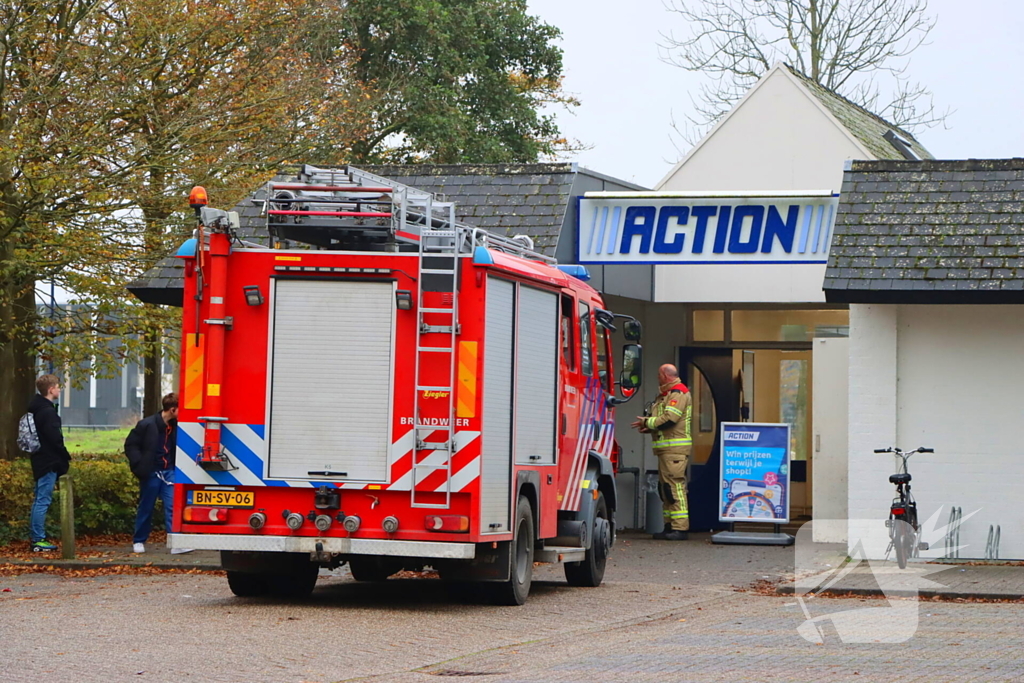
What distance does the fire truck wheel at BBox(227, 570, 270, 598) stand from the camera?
12320 millimetres

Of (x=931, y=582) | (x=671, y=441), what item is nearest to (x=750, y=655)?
(x=931, y=582)

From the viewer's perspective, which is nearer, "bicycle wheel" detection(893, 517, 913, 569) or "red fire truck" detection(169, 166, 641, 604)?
"red fire truck" detection(169, 166, 641, 604)

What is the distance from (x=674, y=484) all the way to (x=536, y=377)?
7227 mm

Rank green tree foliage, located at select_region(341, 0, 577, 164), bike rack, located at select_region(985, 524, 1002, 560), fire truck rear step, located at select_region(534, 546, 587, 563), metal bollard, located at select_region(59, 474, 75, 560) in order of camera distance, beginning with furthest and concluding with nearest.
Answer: green tree foliage, located at select_region(341, 0, 577, 164) < bike rack, located at select_region(985, 524, 1002, 560) < metal bollard, located at select_region(59, 474, 75, 560) < fire truck rear step, located at select_region(534, 546, 587, 563)

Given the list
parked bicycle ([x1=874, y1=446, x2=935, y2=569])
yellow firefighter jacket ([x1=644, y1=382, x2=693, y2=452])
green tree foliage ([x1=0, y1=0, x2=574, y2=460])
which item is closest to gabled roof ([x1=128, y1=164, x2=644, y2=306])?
green tree foliage ([x1=0, y1=0, x2=574, y2=460])

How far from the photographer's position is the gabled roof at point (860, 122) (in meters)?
21.5

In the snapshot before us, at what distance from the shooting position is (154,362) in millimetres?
26484

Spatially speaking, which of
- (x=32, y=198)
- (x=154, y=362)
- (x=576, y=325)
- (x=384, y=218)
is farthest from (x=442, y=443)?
(x=154, y=362)

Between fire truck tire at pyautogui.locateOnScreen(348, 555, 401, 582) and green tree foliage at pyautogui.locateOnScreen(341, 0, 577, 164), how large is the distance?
23054mm

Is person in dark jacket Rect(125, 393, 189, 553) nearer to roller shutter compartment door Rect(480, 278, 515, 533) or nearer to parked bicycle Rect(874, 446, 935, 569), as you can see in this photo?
roller shutter compartment door Rect(480, 278, 515, 533)

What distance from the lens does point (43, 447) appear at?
15.8 m

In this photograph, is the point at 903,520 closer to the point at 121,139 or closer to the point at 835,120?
the point at 835,120

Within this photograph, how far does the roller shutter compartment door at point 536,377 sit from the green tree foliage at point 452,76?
23.8 metres


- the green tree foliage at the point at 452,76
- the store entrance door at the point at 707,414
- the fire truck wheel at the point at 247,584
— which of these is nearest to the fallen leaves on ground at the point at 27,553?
the fire truck wheel at the point at 247,584
